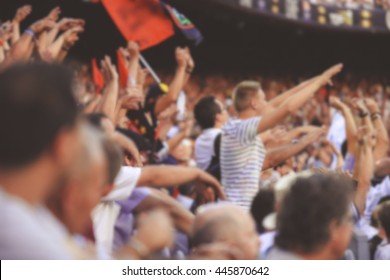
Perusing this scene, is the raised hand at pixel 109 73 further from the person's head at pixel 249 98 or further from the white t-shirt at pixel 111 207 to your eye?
the white t-shirt at pixel 111 207

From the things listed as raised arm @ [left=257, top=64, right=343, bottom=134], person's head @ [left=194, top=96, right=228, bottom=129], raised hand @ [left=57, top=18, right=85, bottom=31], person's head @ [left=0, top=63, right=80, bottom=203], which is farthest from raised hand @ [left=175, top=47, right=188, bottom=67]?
person's head @ [left=0, top=63, right=80, bottom=203]

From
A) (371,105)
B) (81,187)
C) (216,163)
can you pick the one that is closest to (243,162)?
(216,163)

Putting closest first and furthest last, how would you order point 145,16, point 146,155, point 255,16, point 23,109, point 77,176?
point 23,109 → point 77,176 → point 146,155 → point 145,16 → point 255,16

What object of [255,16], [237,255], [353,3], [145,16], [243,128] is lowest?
[353,3]

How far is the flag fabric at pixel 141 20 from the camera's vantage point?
293 inches

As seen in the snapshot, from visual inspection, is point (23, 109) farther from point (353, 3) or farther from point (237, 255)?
point (353, 3)

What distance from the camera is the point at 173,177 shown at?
344 cm

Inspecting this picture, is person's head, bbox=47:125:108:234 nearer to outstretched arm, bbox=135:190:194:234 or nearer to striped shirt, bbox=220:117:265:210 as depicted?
outstretched arm, bbox=135:190:194:234

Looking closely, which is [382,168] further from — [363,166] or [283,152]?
[283,152]

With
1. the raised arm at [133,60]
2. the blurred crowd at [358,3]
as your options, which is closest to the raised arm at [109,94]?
the raised arm at [133,60]

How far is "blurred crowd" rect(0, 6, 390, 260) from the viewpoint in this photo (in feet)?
5.85

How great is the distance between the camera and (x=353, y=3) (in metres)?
15.8
